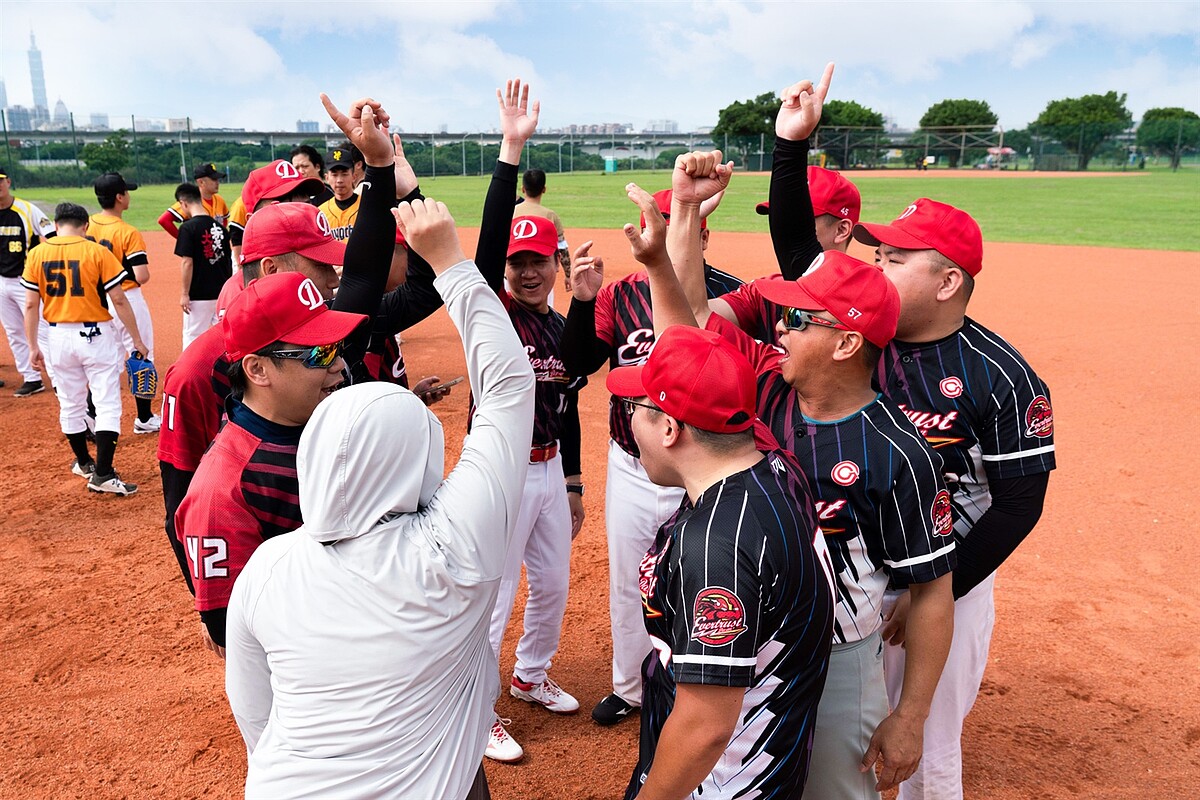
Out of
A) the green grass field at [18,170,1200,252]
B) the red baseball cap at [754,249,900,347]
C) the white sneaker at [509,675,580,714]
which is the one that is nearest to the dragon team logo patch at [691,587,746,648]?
the red baseball cap at [754,249,900,347]

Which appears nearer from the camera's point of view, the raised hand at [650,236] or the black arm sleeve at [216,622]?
the black arm sleeve at [216,622]

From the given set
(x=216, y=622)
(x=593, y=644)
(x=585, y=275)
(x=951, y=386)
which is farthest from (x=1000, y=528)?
(x=593, y=644)

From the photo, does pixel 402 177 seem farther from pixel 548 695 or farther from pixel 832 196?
pixel 548 695

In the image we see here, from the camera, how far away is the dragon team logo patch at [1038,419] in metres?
2.81

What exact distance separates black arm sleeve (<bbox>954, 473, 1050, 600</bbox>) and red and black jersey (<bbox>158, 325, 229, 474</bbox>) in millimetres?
2817

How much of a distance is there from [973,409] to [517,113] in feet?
6.51

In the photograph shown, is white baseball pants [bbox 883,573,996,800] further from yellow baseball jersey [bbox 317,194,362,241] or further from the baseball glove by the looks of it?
the baseball glove

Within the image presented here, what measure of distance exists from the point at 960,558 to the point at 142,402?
7.86m

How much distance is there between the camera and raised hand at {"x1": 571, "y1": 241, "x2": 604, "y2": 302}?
11.4ft

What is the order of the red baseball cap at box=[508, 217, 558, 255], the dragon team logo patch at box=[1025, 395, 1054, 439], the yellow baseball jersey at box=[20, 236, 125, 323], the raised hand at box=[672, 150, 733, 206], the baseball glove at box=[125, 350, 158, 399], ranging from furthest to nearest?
the baseball glove at box=[125, 350, 158, 399] → the yellow baseball jersey at box=[20, 236, 125, 323] → the red baseball cap at box=[508, 217, 558, 255] → the raised hand at box=[672, 150, 733, 206] → the dragon team logo patch at box=[1025, 395, 1054, 439]

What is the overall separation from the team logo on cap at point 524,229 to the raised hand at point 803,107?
124 cm

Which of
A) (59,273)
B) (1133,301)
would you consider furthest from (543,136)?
(59,273)

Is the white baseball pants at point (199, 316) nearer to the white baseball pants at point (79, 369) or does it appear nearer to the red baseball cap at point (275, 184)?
the white baseball pants at point (79, 369)

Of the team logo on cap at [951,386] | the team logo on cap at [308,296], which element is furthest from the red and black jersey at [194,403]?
the team logo on cap at [951,386]
